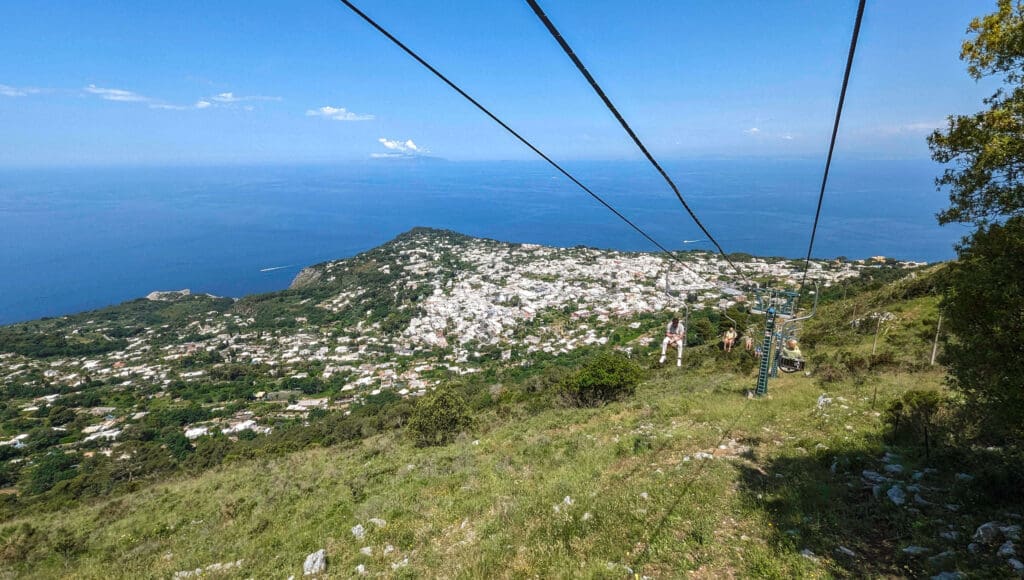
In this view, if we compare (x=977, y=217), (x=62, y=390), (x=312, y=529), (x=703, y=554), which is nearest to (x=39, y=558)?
(x=312, y=529)

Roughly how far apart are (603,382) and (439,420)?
8.62 metres

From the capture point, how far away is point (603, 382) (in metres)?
20.8

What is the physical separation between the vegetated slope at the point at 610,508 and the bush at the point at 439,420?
1801 mm

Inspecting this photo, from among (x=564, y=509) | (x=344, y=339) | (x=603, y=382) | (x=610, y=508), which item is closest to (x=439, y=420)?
(x=603, y=382)

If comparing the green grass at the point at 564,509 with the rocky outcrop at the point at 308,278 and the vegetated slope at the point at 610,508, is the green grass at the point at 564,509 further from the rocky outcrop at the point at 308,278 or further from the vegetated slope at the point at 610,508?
the rocky outcrop at the point at 308,278

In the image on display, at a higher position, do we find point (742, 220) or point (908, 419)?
point (742, 220)

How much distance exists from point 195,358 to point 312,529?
245 ft

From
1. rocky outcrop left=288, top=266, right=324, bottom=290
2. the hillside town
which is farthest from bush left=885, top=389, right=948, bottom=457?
rocky outcrop left=288, top=266, right=324, bottom=290

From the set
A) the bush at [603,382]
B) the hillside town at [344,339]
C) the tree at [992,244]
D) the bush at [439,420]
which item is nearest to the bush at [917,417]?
the tree at [992,244]

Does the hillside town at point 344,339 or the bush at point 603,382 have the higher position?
the bush at point 603,382

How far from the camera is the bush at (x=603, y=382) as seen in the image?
20.8 metres

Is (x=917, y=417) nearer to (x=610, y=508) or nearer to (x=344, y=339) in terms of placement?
(x=610, y=508)

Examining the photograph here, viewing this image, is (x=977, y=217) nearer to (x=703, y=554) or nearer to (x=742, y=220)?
(x=703, y=554)

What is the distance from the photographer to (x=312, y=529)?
934 cm
